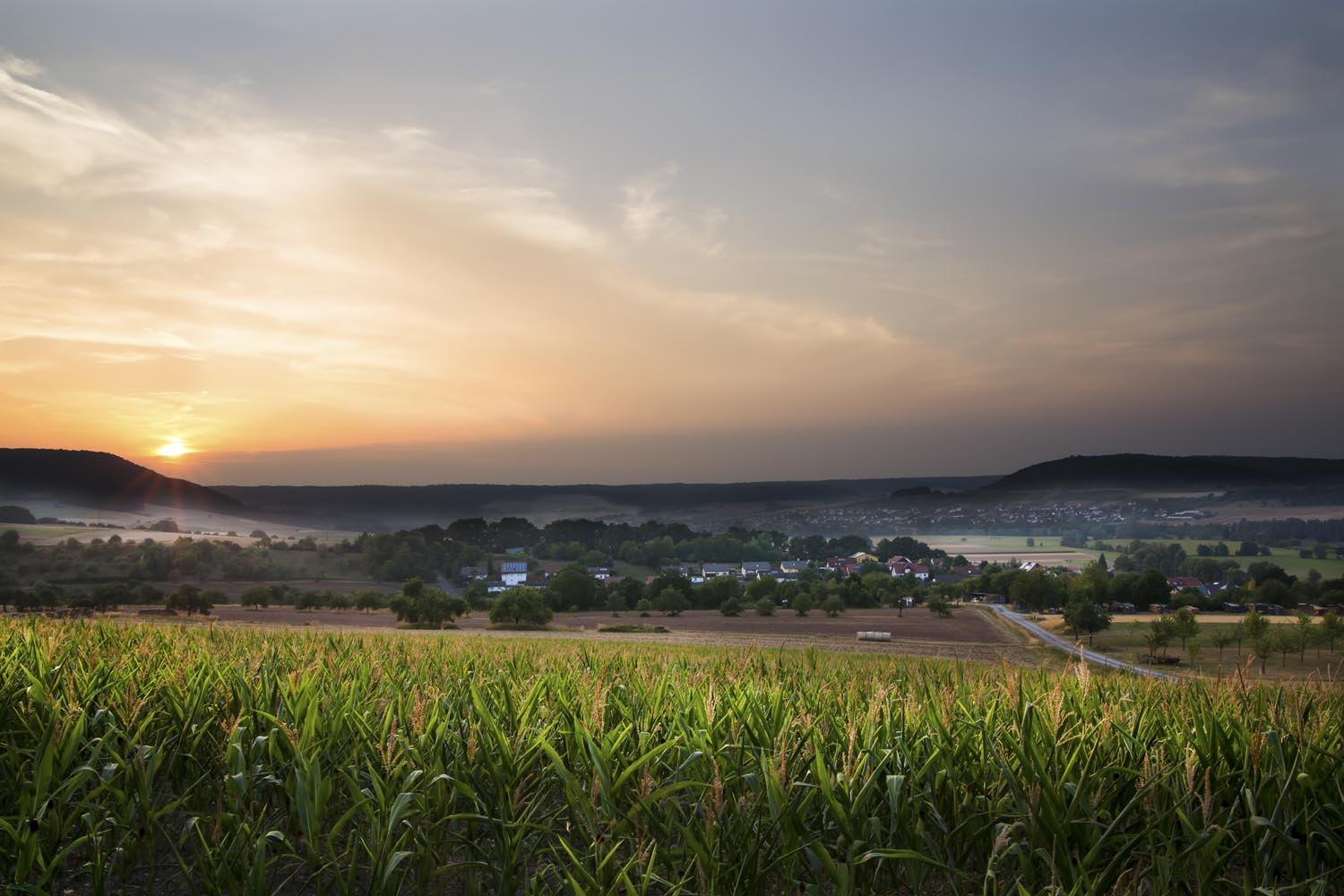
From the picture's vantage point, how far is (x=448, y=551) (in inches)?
6142

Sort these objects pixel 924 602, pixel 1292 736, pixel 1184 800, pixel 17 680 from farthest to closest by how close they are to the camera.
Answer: pixel 924 602 < pixel 17 680 < pixel 1292 736 < pixel 1184 800

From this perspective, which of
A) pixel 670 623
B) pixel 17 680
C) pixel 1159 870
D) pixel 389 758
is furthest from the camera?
pixel 670 623

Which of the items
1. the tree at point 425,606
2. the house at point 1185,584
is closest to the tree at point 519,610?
the tree at point 425,606

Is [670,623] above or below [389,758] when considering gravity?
below

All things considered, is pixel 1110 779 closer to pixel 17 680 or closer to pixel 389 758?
pixel 389 758

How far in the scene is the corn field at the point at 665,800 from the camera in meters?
6.18

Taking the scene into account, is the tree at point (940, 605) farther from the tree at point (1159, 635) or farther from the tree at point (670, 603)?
the tree at point (1159, 635)

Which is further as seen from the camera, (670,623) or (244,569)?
(244,569)

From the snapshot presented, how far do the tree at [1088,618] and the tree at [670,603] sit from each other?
55403 mm

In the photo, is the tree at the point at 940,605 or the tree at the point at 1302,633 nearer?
the tree at the point at 1302,633

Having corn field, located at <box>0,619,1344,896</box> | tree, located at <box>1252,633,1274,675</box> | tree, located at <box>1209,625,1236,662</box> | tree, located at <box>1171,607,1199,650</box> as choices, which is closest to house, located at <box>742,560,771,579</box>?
tree, located at <box>1209,625,1236,662</box>

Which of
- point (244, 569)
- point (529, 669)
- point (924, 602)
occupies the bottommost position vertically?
point (924, 602)

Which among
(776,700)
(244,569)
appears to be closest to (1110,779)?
(776,700)

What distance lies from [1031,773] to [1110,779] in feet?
4.21
